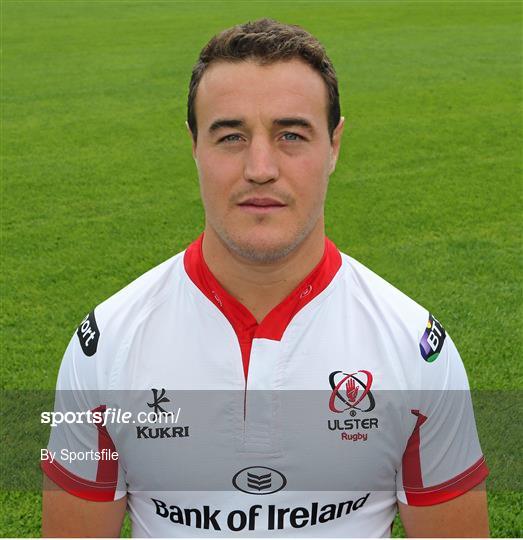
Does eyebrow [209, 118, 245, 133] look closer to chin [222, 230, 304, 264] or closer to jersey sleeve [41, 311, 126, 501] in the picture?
chin [222, 230, 304, 264]

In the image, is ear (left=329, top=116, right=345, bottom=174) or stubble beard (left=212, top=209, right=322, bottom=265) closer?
stubble beard (left=212, top=209, right=322, bottom=265)

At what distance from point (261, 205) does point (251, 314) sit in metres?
0.33

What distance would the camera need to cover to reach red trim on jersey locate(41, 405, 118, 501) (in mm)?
2057

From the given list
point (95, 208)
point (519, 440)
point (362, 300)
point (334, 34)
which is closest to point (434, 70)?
point (334, 34)

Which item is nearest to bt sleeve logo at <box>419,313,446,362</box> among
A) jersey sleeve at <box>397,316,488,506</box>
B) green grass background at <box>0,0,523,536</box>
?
jersey sleeve at <box>397,316,488,506</box>

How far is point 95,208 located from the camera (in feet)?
25.4

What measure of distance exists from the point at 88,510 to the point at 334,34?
55.6 feet

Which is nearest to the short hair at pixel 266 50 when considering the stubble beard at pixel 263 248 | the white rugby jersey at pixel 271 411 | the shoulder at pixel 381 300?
the stubble beard at pixel 263 248

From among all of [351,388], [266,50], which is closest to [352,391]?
[351,388]

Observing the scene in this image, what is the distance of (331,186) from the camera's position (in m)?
8.31

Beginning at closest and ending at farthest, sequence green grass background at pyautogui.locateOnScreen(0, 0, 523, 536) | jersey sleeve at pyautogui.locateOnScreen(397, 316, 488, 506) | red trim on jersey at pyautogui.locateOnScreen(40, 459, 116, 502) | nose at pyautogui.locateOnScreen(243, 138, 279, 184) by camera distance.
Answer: nose at pyautogui.locateOnScreen(243, 138, 279, 184)
jersey sleeve at pyautogui.locateOnScreen(397, 316, 488, 506)
red trim on jersey at pyautogui.locateOnScreen(40, 459, 116, 502)
green grass background at pyautogui.locateOnScreen(0, 0, 523, 536)

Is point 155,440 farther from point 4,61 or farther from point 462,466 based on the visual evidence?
point 4,61

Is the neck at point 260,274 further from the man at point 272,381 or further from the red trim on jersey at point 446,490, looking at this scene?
the red trim on jersey at point 446,490

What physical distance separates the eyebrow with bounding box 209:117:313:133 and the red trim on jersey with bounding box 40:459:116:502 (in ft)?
3.29
